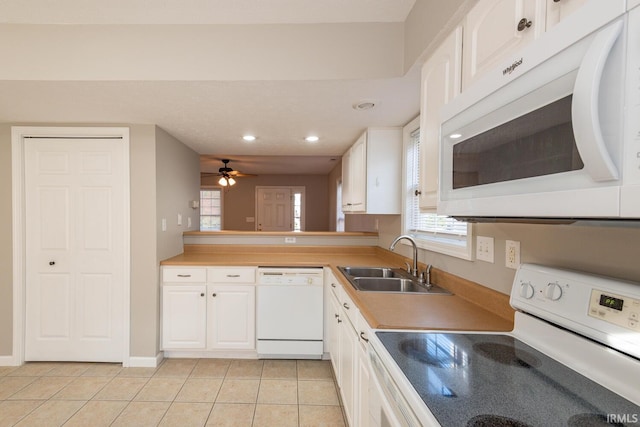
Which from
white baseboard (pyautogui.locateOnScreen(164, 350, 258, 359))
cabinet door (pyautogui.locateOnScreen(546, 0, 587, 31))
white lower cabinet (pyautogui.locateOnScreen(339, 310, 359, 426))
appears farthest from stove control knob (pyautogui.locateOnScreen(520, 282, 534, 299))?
white baseboard (pyautogui.locateOnScreen(164, 350, 258, 359))

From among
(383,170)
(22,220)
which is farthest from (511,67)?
(22,220)

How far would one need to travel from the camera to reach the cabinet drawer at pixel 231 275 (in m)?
2.63

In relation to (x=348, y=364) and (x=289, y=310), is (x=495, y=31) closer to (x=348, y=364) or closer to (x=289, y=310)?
(x=348, y=364)

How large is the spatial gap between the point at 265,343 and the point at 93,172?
213 centimetres

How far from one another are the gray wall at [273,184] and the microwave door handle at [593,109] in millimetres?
6539

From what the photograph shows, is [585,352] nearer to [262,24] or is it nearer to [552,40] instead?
[552,40]

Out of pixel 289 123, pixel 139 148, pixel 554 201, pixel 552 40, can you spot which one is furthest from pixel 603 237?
pixel 139 148

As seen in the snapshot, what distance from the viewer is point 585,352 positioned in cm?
78

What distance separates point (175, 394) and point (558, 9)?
288cm

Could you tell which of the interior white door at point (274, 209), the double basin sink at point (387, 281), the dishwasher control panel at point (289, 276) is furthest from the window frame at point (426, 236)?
the interior white door at point (274, 209)

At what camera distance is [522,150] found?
693 millimetres

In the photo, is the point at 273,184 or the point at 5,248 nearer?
the point at 5,248

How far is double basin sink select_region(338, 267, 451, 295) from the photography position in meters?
1.81

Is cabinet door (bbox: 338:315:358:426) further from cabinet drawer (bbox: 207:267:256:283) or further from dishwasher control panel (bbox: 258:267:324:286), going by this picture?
cabinet drawer (bbox: 207:267:256:283)
